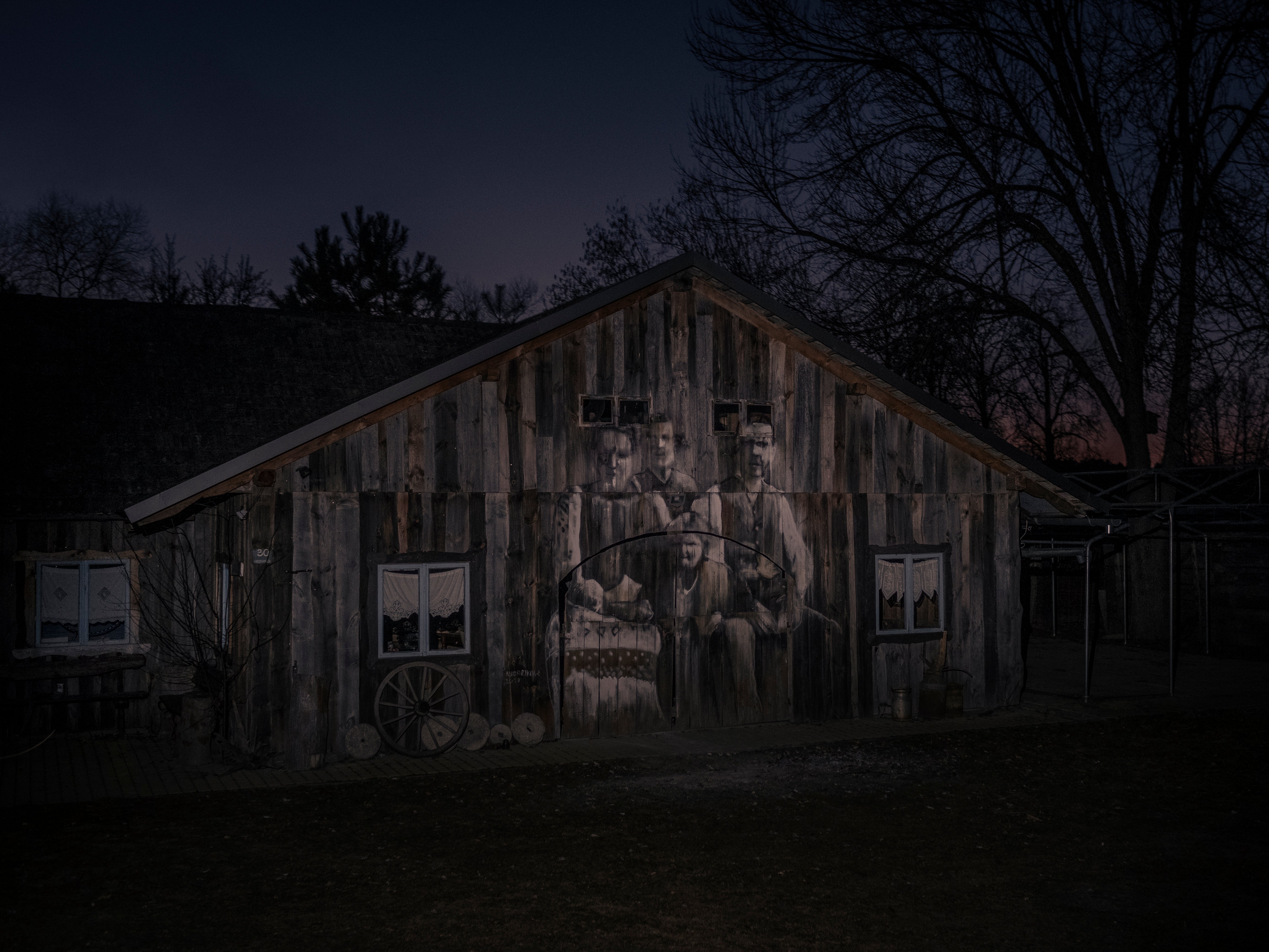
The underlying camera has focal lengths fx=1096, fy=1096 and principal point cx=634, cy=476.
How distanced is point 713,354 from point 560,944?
8.84 m

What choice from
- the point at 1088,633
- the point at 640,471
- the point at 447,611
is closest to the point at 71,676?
the point at 447,611

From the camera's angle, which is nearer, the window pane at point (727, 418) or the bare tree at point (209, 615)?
the bare tree at point (209, 615)

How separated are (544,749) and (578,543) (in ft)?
8.50

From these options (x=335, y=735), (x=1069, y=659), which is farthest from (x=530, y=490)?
(x=1069, y=659)

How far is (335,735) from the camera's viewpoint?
12773 mm

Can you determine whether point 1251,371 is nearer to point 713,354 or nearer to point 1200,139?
point 1200,139

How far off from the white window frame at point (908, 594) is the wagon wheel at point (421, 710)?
603 cm

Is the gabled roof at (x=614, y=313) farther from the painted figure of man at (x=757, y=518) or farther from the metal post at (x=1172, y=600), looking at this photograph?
the metal post at (x=1172, y=600)

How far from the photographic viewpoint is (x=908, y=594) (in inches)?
622

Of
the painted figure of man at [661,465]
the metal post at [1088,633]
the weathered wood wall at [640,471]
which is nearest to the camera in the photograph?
the weathered wood wall at [640,471]

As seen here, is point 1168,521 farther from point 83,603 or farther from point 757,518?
point 83,603

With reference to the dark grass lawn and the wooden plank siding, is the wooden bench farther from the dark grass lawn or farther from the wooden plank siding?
the dark grass lawn

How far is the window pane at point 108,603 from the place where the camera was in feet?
48.0

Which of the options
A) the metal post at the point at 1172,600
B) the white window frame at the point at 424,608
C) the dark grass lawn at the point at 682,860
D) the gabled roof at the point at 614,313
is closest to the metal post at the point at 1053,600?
the metal post at the point at 1172,600
